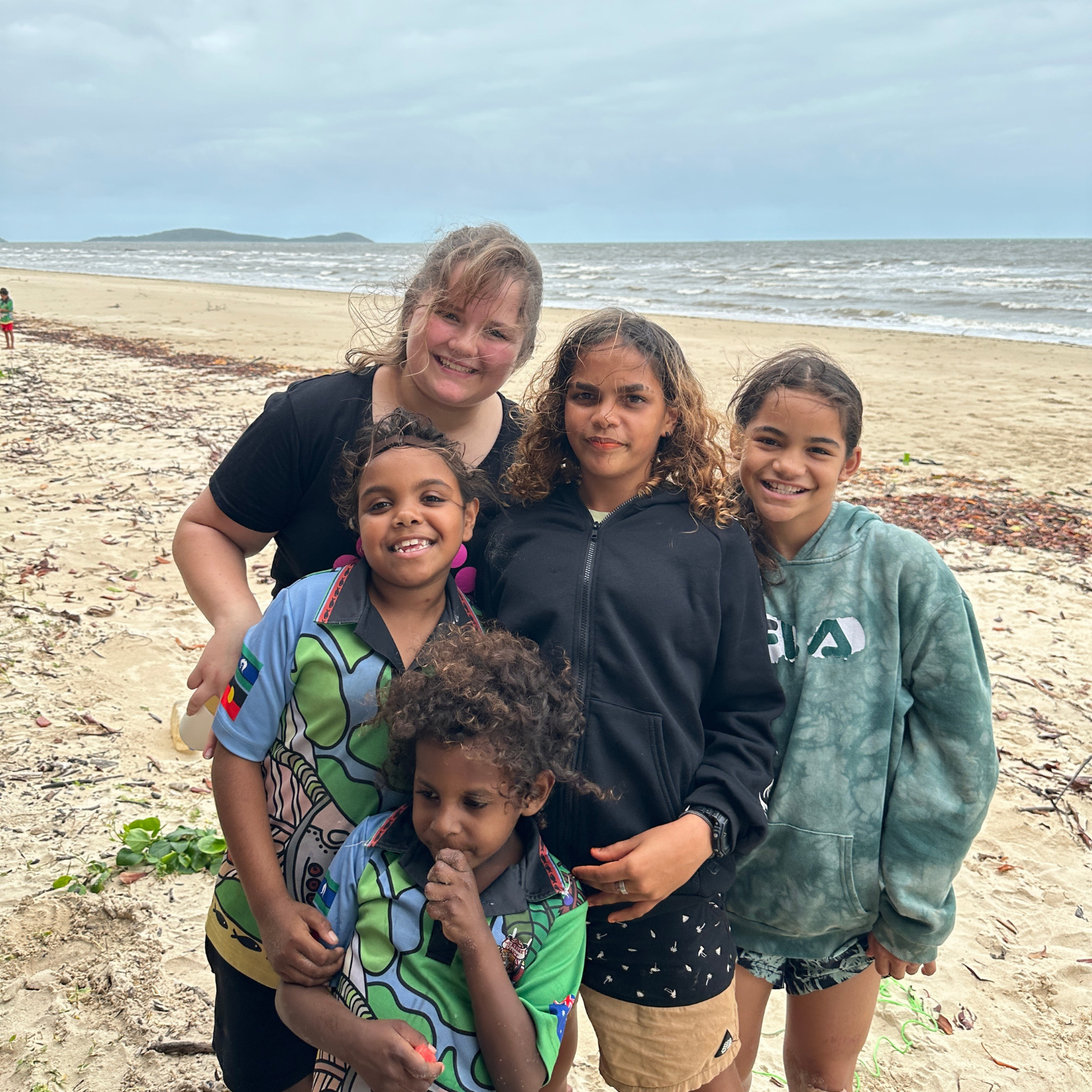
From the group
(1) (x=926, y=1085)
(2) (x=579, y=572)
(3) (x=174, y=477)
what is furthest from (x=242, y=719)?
(3) (x=174, y=477)

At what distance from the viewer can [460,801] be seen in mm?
1785

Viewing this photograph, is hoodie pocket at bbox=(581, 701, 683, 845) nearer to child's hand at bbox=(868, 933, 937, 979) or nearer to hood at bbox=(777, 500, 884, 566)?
hood at bbox=(777, 500, 884, 566)

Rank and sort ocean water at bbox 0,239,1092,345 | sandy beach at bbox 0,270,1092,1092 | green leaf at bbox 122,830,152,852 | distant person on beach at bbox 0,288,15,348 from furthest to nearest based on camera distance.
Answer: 1. ocean water at bbox 0,239,1092,345
2. distant person on beach at bbox 0,288,15,348
3. green leaf at bbox 122,830,152,852
4. sandy beach at bbox 0,270,1092,1092

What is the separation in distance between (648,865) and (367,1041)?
2.07 feet

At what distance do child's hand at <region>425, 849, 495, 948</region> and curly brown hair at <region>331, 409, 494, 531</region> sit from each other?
83 centimetres

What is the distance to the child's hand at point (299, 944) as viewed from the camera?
1.74 m

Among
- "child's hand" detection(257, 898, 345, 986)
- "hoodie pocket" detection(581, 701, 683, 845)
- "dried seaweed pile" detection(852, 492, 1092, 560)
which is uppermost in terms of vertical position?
"hoodie pocket" detection(581, 701, 683, 845)

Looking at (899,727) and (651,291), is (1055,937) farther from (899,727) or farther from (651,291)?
(651,291)

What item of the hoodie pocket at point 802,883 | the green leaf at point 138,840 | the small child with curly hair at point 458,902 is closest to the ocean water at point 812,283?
the small child with curly hair at point 458,902

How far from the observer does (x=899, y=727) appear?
212 centimetres

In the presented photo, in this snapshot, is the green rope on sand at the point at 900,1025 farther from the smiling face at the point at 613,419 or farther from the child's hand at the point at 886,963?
the smiling face at the point at 613,419

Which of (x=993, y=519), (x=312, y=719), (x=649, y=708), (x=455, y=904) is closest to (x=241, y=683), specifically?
(x=312, y=719)

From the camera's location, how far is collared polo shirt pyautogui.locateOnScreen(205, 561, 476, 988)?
73.7 inches

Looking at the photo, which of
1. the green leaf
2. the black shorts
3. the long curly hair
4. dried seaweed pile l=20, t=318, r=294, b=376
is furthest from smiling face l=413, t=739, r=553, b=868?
dried seaweed pile l=20, t=318, r=294, b=376
